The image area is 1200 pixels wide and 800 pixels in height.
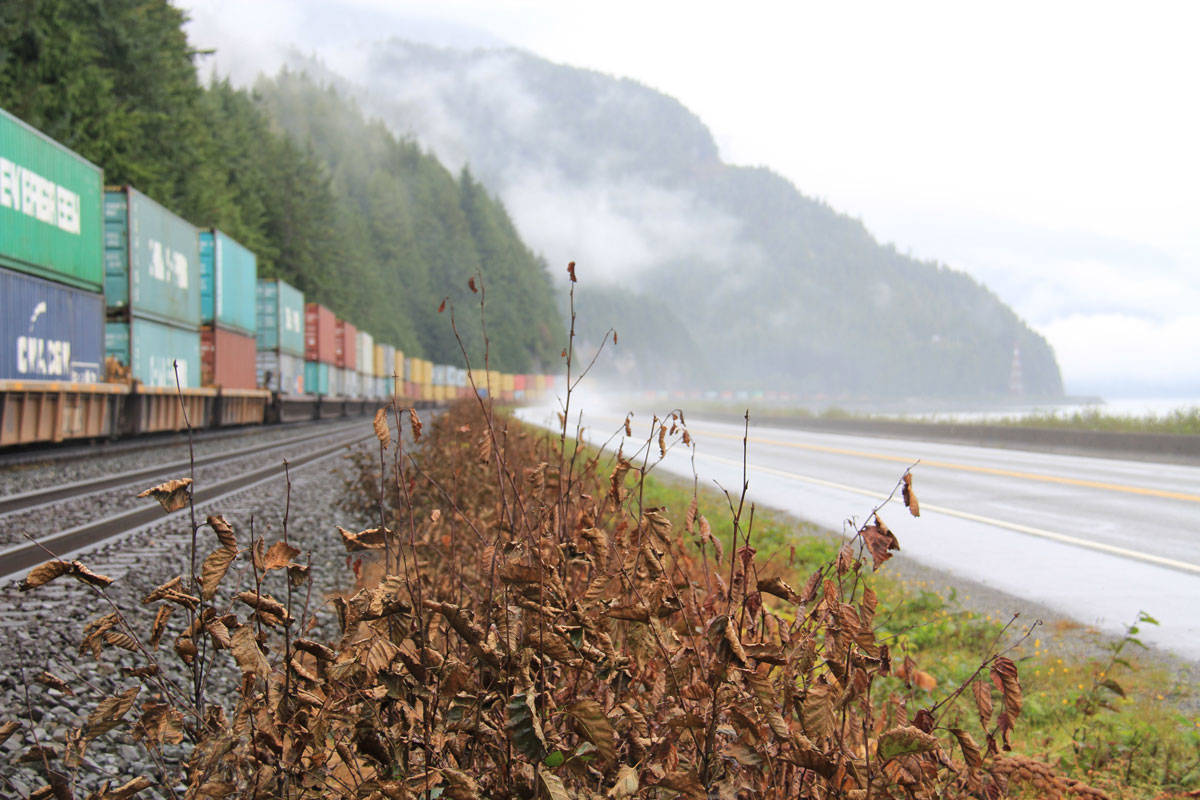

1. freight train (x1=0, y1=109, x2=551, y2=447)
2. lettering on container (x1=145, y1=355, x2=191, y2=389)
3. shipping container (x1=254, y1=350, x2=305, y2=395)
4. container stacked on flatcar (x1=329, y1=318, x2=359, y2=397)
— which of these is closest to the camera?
freight train (x1=0, y1=109, x2=551, y2=447)

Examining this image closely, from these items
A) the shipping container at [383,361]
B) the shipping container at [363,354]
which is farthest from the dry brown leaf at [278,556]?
the shipping container at [383,361]

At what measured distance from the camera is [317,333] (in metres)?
36.2

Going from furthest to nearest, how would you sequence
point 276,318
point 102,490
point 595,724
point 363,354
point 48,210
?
point 363,354 → point 276,318 → point 48,210 → point 102,490 → point 595,724

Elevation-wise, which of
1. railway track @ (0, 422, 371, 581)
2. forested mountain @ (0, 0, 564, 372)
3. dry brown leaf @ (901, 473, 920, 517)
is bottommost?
railway track @ (0, 422, 371, 581)

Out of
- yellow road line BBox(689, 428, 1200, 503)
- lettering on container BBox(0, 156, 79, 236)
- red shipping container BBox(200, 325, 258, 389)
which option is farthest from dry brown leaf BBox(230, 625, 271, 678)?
red shipping container BBox(200, 325, 258, 389)

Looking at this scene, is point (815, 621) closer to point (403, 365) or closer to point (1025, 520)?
point (1025, 520)

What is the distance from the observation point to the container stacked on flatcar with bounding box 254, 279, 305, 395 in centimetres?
2919

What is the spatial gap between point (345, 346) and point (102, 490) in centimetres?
3211

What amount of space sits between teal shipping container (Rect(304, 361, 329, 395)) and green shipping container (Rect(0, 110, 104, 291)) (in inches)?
732

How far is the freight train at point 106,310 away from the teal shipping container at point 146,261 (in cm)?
3

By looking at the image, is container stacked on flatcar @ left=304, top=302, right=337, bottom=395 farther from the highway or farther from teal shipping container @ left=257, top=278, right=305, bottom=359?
the highway

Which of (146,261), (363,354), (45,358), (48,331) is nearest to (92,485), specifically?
(45,358)

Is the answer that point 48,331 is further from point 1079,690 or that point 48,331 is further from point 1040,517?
point 1079,690

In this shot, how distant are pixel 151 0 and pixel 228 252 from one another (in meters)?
19.7
